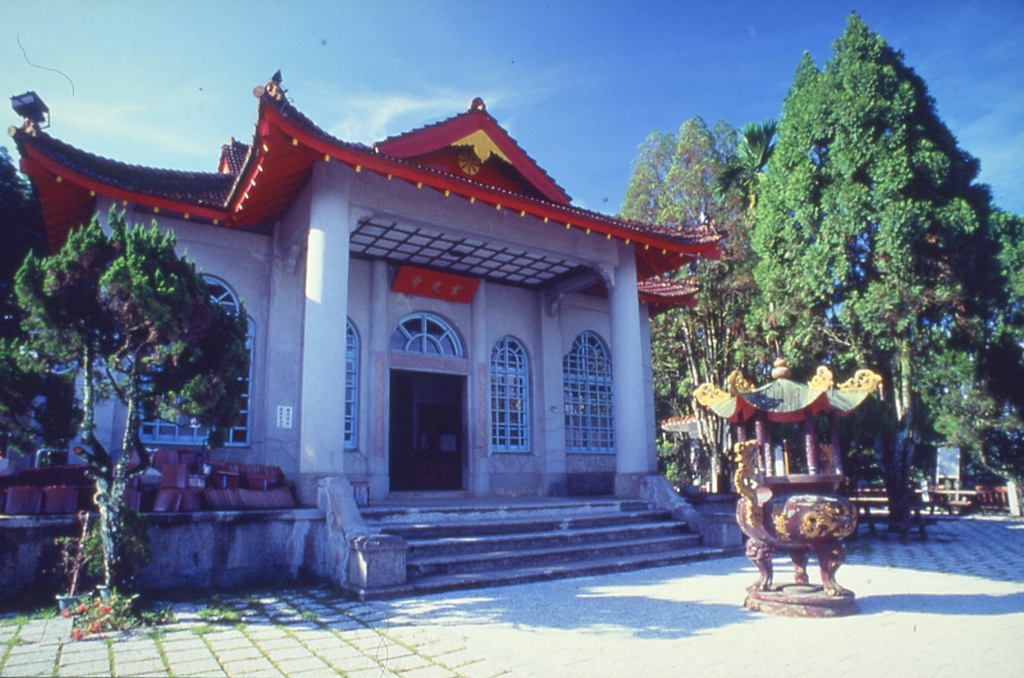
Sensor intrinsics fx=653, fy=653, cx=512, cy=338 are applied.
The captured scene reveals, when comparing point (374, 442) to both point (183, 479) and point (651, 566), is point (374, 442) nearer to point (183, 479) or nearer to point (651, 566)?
point (183, 479)

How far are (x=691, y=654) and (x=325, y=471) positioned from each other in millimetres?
4836

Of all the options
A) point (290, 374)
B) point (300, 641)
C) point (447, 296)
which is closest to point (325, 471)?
point (290, 374)

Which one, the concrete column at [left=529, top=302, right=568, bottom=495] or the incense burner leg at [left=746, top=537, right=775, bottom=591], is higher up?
the concrete column at [left=529, top=302, right=568, bottom=495]

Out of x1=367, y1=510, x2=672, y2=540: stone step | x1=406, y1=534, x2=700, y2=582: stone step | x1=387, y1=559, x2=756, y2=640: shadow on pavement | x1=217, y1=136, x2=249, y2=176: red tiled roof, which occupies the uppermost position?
x1=217, y1=136, x2=249, y2=176: red tiled roof

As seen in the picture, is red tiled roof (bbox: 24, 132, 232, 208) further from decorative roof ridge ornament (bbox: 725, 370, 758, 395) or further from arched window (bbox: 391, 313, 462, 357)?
decorative roof ridge ornament (bbox: 725, 370, 758, 395)

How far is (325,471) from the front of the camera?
7.64 metres

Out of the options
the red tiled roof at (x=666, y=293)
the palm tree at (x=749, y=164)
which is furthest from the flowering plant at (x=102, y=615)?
the palm tree at (x=749, y=164)

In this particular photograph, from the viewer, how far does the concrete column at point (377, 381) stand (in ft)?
34.1

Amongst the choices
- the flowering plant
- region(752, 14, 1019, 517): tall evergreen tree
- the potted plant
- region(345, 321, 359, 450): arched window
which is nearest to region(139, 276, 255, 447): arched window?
region(345, 321, 359, 450): arched window

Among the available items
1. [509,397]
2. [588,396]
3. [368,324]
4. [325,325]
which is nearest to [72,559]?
[325,325]

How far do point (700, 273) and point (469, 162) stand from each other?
21.1 ft

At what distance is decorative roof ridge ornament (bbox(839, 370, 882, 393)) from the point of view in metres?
5.89

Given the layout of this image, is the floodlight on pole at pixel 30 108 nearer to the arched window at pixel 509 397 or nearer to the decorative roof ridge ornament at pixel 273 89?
the decorative roof ridge ornament at pixel 273 89

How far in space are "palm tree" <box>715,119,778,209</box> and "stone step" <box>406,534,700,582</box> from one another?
342 inches
